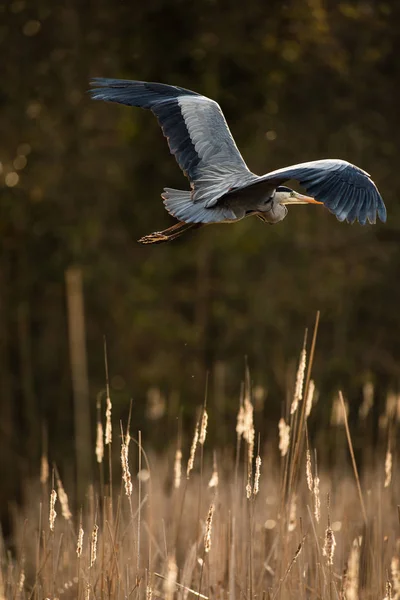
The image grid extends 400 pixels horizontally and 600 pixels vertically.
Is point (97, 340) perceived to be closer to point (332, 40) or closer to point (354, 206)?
point (332, 40)

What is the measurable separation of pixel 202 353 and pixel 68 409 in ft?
3.72

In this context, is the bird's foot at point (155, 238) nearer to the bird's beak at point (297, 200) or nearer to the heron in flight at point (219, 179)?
the heron in flight at point (219, 179)

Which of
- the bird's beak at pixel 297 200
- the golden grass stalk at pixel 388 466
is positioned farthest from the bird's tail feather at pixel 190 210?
the golden grass stalk at pixel 388 466

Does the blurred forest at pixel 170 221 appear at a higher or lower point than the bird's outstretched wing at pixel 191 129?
lower

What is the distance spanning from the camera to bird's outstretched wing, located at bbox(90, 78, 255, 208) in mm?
4090

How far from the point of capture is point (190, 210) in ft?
11.9

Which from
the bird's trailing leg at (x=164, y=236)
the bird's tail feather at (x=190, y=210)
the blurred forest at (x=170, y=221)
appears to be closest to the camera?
the bird's tail feather at (x=190, y=210)

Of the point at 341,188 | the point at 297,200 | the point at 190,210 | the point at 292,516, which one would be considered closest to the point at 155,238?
the point at 190,210

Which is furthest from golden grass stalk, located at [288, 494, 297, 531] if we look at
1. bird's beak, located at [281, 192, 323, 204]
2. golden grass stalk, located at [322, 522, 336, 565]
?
bird's beak, located at [281, 192, 323, 204]

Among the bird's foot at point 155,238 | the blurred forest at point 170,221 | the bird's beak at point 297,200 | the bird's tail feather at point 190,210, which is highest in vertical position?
the bird's tail feather at point 190,210

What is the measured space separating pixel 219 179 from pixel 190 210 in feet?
1.34

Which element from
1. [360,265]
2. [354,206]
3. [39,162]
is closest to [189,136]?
[354,206]

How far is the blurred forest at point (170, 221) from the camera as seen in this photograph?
8.13 m

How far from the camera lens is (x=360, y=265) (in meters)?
8.91
